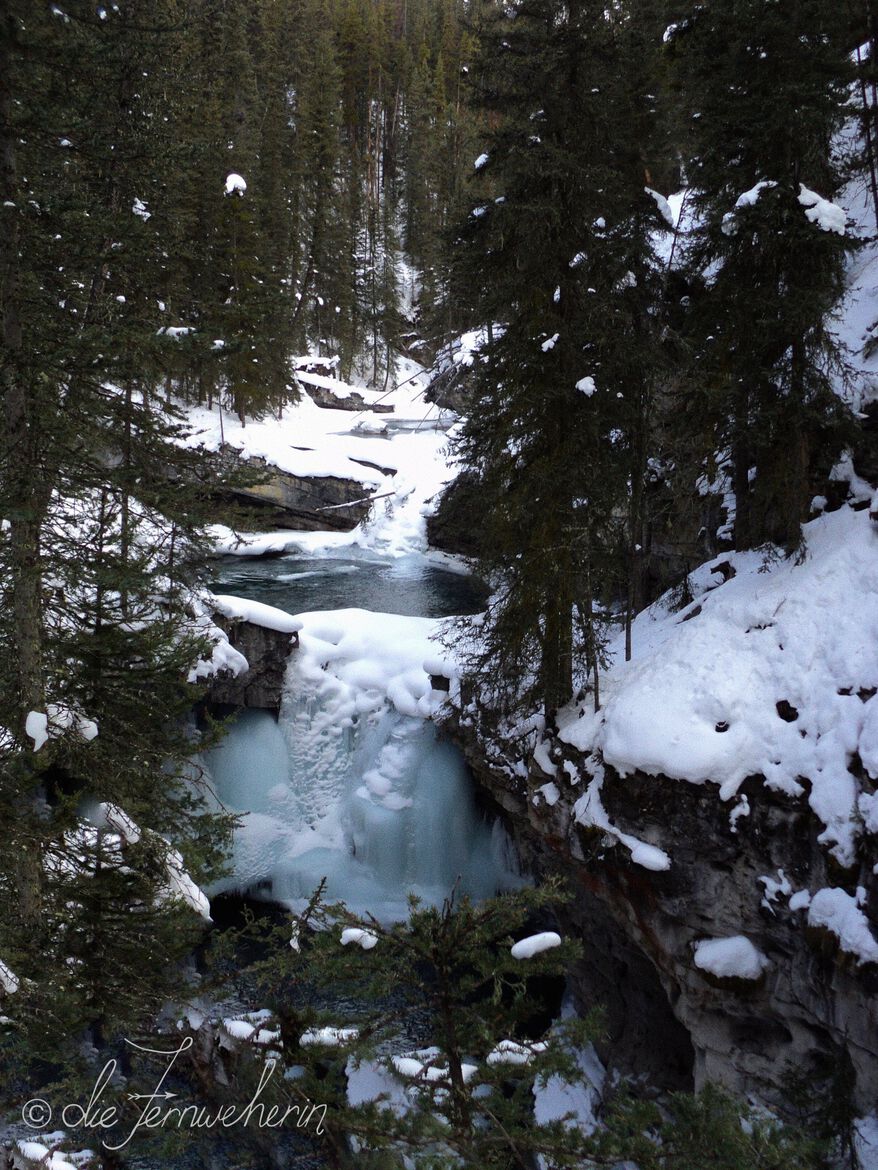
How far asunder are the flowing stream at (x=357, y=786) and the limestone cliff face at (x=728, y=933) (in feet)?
13.3

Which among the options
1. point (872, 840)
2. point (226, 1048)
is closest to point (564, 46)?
point (872, 840)

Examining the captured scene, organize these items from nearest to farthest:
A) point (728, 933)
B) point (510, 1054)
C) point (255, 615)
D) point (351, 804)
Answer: point (510, 1054), point (728, 933), point (351, 804), point (255, 615)

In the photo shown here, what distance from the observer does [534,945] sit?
4621 mm

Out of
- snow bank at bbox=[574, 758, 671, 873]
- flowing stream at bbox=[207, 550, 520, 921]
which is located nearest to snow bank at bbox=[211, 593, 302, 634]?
flowing stream at bbox=[207, 550, 520, 921]

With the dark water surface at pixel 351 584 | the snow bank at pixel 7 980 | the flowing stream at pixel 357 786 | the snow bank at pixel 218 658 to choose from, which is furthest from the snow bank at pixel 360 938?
the dark water surface at pixel 351 584

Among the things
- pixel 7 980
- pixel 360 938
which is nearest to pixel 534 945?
pixel 360 938

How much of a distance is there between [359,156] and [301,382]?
2765cm

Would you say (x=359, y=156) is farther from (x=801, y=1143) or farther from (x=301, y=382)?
(x=801, y=1143)

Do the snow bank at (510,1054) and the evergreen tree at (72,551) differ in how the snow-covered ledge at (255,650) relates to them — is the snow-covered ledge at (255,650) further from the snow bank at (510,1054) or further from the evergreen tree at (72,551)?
the snow bank at (510,1054)

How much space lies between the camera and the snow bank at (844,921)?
6891mm

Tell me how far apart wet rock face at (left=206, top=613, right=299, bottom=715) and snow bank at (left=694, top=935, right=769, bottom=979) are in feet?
32.9

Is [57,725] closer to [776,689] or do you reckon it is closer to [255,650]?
[776,689]

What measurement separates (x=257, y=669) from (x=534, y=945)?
12.1 metres

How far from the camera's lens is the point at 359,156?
59.4 m
